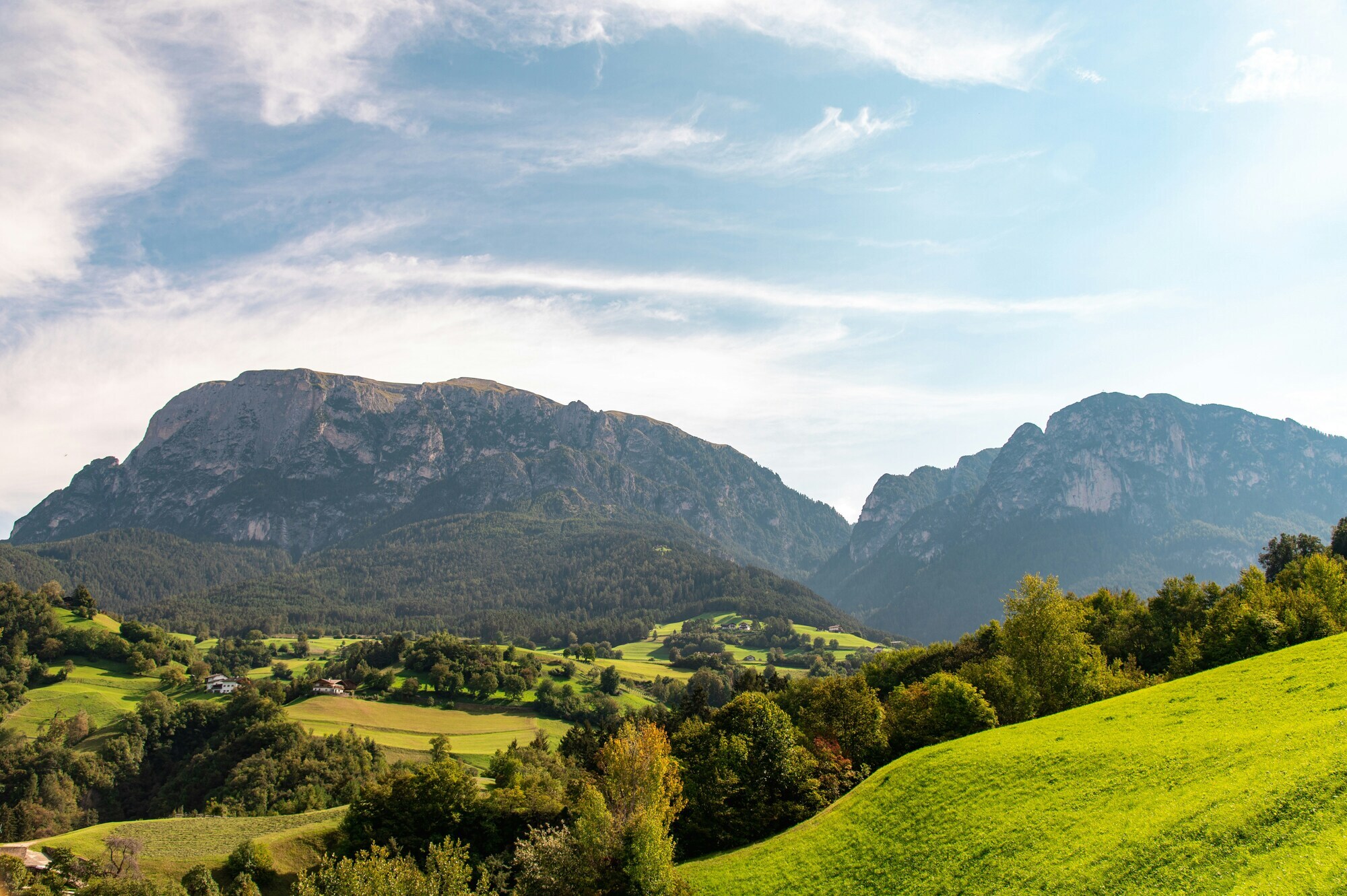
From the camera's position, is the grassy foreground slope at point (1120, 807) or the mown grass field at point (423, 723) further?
the mown grass field at point (423, 723)

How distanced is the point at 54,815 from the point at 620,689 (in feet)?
343

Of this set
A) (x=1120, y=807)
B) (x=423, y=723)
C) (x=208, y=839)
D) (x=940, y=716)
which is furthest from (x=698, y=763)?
(x=423, y=723)

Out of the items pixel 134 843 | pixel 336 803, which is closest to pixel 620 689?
pixel 336 803

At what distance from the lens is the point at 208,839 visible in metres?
70.8

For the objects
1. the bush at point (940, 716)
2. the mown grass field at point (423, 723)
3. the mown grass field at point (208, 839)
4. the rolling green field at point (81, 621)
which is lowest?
the mown grass field at point (423, 723)

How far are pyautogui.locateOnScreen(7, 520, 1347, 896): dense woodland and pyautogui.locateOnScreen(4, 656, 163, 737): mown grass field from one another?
17.8 meters

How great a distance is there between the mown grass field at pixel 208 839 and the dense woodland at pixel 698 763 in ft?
11.7

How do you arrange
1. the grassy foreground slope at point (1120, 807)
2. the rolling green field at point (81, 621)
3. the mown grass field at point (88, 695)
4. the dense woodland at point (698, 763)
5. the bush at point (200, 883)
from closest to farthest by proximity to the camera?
the grassy foreground slope at point (1120, 807) → the dense woodland at point (698, 763) → the bush at point (200, 883) → the mown grass field at point (88, 695) → the rolling green field at point (81, 621)

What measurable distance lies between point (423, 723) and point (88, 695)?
6892 centimetres

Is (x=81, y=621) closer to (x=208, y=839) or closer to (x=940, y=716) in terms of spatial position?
(x=208, y=839)

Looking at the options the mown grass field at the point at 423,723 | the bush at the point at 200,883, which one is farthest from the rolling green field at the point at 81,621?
the bush at the point at 200,883

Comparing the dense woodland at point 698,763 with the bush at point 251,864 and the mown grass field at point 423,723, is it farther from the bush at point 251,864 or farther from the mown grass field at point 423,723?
the mown grass field at point 423,723

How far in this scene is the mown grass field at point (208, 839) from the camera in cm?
6309

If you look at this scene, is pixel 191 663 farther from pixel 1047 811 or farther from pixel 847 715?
pixel 1047 811
